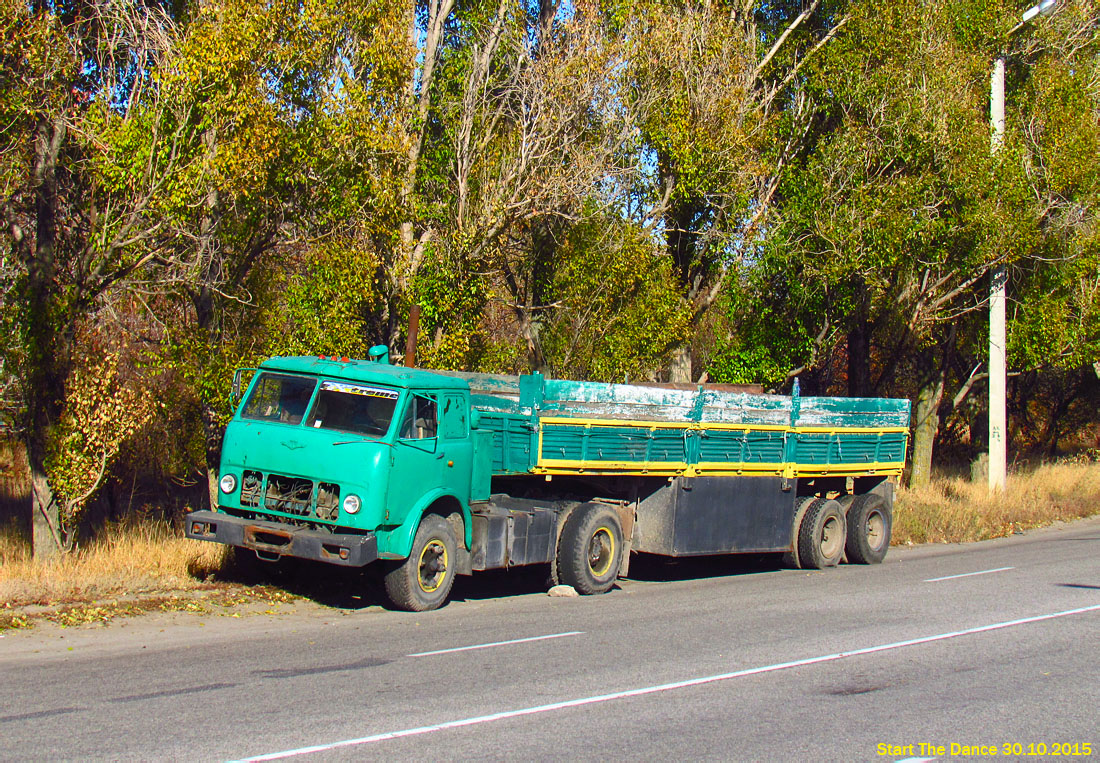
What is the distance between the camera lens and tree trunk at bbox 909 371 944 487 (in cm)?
2764

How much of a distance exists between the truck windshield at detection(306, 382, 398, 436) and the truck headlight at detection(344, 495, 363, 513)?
0.74m

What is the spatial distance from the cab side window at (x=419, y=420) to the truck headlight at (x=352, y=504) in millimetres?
834

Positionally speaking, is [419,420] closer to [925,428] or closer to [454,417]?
[454,417]

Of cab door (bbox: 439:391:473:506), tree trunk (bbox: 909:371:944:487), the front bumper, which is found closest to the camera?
the front bumper

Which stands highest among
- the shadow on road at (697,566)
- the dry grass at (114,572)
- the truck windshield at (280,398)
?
the truck windshield at (280,398)

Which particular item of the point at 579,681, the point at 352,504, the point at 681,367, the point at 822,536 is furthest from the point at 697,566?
the point at 579,681

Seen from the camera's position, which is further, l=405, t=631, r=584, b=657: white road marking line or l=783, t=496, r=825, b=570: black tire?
l=783, t=496, r=825, b=570: black tire

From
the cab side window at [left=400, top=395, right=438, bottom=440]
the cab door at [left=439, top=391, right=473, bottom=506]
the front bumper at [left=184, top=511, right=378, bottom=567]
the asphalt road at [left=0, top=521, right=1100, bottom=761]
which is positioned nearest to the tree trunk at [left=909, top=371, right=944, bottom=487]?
Result: the asphalt road at [left=0, top=521, right=1100, bottom=761]

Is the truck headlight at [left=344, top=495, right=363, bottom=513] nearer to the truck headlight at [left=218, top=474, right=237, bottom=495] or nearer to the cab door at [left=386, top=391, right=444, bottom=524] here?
the cab door at [left=386, top=391, right=444, bottom=524]

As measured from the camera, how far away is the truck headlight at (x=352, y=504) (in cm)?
1042

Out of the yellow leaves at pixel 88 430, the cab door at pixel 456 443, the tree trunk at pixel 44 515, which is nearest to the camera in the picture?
the cab door at pixel 456 443

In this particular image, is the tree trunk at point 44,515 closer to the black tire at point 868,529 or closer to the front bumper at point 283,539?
the front bumper at point 283,539

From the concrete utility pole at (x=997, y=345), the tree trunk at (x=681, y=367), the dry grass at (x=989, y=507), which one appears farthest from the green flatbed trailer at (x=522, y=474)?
the concrete utility pole at (x=997, y=345)

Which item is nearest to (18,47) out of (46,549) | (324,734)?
(46,549)
